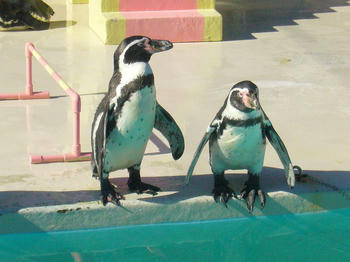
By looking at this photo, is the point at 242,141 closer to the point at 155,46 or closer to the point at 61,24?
the point at 155,46

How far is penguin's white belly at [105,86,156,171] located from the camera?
18.0 ft

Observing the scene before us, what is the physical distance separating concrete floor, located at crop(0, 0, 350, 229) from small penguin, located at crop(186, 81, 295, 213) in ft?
0.60

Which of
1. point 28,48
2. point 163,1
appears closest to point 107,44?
point 163,1

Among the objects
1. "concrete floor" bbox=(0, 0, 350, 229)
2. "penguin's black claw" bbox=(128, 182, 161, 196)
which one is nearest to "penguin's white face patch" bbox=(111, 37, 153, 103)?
"penguin's black claw" bbox=(128, 182, 161, 196)

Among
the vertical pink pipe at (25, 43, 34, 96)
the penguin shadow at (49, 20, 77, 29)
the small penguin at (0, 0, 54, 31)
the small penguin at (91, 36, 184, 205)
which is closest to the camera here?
the small penguin at (91, 36, 184, 205)

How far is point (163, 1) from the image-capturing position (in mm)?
10320

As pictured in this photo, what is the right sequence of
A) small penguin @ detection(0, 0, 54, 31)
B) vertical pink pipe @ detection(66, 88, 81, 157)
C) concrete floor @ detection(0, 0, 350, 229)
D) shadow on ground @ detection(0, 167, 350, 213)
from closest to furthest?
→ 1. shadow on ground @ detection(0, 167, 350, 213)
2. concrete floor @ detection(0, 0, 350, 229)
3. vertical pink pipe @ detection(66, 88, 81, 157)
4. small penguin @ detection(0, 0, 54, 31)

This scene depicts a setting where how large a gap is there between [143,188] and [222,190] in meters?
0.51

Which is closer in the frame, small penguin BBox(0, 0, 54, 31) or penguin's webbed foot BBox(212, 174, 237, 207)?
penguin's webbed foot BBox(212, 174, 237, 207)

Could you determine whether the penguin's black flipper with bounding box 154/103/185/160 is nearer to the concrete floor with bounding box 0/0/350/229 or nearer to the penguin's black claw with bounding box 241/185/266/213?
the concrete floor with bounding box 0/0/350/229

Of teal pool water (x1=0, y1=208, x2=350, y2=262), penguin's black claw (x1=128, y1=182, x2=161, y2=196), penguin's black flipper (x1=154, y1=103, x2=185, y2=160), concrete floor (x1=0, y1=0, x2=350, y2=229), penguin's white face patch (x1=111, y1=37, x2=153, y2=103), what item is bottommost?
teal pool water (x1=0, y1=208, x2=350, y2=262)

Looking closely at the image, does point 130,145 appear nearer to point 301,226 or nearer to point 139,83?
point 139,83

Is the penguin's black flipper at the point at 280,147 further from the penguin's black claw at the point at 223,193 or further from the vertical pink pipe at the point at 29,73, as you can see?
the vertical pink pipe at the point at 29,73

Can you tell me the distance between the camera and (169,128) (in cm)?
591
